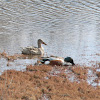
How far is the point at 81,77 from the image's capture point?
381 inches

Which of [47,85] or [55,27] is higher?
[55,27]

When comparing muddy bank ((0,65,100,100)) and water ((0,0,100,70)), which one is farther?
water ((0,0,100,70))

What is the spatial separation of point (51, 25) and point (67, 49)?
23.3ft

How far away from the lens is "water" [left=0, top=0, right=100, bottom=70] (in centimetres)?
1489

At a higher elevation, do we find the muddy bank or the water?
the water

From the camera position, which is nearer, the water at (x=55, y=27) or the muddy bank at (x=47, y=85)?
the muddy bank at (x=47, y=85)

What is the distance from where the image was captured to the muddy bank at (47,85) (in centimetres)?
751

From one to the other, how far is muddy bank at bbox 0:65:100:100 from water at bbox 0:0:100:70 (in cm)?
179

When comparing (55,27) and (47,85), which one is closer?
(47,85)

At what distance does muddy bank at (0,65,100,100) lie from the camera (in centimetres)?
751

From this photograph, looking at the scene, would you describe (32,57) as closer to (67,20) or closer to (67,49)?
(67,49)

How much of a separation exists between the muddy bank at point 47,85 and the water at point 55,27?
1.79 meters

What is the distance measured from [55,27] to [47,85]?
517 inches

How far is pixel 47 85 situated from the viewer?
8484 millimetres
